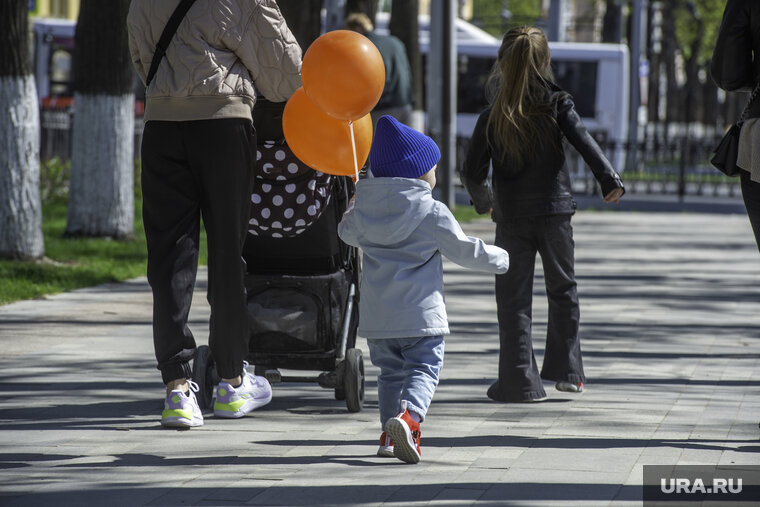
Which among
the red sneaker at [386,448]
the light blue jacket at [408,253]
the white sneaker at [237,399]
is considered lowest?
the white sneaker at [237,399]

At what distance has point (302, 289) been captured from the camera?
6.01m

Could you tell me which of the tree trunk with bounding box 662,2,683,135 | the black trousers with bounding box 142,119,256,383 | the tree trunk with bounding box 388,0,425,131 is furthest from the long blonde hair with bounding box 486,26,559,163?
the tree trunk with bounding box 662,2,683,135

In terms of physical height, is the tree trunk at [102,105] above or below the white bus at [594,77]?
above

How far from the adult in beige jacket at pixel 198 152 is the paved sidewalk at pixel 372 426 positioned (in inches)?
18.0

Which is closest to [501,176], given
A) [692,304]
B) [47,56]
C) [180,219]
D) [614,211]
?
[180,219]

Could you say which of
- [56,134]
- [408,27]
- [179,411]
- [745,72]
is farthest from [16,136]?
[56,134]

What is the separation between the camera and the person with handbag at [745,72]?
5273 mm

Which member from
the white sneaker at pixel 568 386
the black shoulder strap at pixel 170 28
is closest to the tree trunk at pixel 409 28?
the white sneaker at pixel 568 386

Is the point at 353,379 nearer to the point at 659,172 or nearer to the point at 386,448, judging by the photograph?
the point at 386,448

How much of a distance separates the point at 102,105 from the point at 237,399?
7419mm

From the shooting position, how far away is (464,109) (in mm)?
30484

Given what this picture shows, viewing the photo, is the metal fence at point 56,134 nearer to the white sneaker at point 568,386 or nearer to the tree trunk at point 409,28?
the tree trunk at point 409,28

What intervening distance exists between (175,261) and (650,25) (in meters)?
28.3

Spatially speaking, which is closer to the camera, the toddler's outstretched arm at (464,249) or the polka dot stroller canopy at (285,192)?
the toddler's outstretched arm at (464,249)
